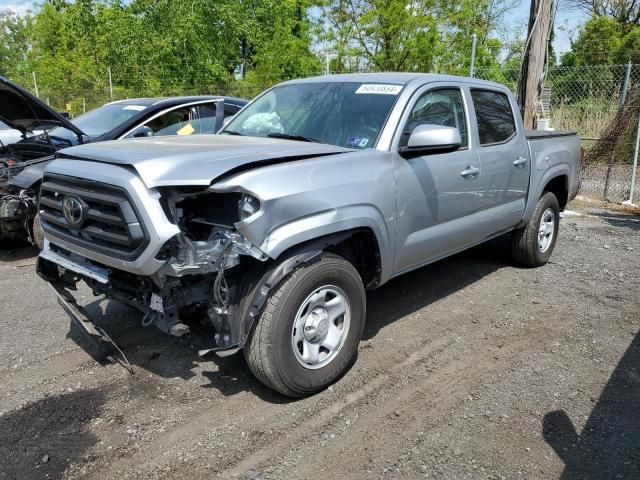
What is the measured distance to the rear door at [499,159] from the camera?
4660 millimetres

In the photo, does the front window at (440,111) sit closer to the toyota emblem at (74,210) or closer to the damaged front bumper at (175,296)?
the damaged front bumper at (175,296)

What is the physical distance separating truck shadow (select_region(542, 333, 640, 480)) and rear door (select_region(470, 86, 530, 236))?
69.8 inches

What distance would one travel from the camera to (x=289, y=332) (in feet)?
10.1

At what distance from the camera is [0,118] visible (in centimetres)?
601

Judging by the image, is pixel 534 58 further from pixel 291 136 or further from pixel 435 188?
pixel 291 136

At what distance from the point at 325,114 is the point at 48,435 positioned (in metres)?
2.80

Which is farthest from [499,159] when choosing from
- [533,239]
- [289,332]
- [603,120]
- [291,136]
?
[603,120]

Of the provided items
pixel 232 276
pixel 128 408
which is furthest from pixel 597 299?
pixel 128 408

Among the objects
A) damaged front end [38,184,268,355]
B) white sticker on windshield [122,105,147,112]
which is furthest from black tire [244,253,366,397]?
white sticker on windshield [122,105,147,112]

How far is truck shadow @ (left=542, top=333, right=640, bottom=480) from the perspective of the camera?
2.77 meters

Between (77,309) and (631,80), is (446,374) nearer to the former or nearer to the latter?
(77,309)

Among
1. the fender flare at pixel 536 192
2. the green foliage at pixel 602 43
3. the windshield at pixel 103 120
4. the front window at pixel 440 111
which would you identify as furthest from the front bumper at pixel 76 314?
the green foliage at pixel 602 43

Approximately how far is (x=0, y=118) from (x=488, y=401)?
5.86m

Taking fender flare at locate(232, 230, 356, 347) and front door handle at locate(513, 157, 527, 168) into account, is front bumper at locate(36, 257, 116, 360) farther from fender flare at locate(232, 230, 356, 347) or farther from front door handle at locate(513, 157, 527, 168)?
front door handle at locate(513, 157, 527, 168)
